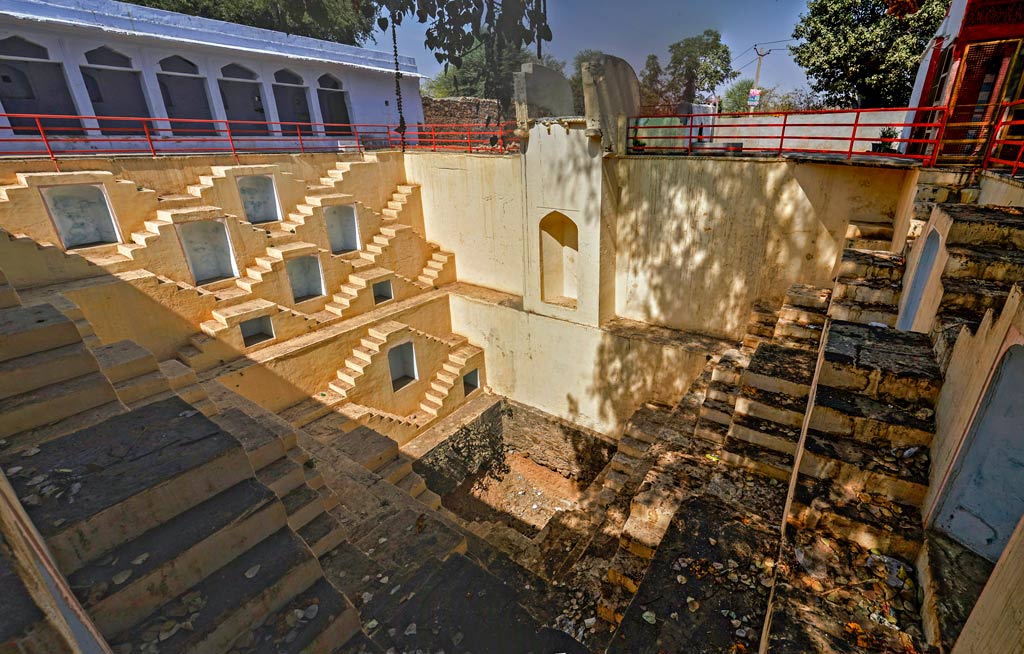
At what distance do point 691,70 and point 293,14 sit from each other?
2683 centimetres

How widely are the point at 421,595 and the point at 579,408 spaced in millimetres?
7831

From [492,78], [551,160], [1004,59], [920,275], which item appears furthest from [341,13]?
[920,275]

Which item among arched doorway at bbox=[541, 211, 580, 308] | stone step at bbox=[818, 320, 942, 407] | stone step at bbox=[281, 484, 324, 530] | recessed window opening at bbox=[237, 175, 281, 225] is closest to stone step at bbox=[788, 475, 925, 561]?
stone step at bbox=[818, 320, 942, 407]

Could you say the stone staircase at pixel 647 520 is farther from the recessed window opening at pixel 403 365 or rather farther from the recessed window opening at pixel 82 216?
the recessed window opening at pixel 82 216

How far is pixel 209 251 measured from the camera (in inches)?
403

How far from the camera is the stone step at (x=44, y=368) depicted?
3168 mm

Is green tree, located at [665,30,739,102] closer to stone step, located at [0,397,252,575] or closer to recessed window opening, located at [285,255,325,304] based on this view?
recessed window opening, located at [285,255,325,304]

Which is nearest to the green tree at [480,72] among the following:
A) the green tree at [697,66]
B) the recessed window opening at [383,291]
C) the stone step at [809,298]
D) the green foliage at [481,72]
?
the green foliage at [481,72]

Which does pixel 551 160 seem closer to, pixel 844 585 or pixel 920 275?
Answer: pixel 920 275

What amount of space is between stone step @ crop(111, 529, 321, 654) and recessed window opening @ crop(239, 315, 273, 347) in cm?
830

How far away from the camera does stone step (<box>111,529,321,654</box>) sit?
2.26 meters

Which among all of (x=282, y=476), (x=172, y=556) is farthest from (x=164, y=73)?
(x=172, y=556)

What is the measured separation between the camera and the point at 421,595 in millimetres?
3416

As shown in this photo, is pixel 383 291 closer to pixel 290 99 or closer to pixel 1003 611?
pixel 290 99
